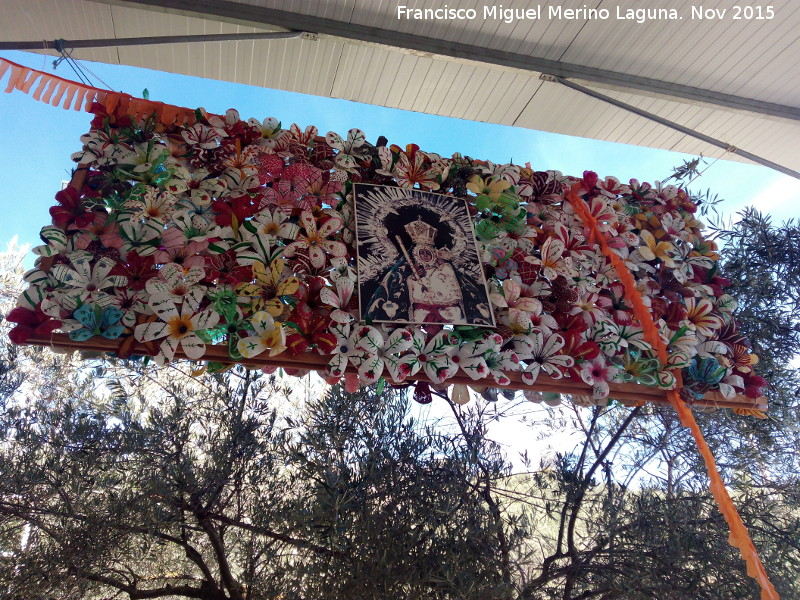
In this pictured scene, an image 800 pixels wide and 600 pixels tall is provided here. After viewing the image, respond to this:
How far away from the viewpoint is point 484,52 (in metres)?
2.14

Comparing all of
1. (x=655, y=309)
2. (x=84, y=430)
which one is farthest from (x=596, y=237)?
(x=84, y=430)

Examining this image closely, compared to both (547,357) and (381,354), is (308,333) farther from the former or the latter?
(547,357)

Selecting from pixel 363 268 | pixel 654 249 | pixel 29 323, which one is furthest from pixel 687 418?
pixel 29 323

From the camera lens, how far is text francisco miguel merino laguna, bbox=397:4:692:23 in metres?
2.02

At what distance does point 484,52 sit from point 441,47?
7.0 inches

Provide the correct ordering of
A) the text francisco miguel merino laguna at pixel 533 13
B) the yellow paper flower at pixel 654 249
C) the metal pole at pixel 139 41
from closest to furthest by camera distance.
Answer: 1. the yellow paper flower at pixel 654 249
2. the metal pole at pixel 139 41
3. the text francisco miguel merino laguna at pixel 533 13

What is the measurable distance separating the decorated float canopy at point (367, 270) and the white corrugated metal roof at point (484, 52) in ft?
2.32

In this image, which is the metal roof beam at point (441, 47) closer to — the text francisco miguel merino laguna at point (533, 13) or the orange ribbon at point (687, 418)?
the text francisco miguel merino laguna at point (533, 13)

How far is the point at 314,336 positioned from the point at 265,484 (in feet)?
2.12

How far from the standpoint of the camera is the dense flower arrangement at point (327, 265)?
1112 mm

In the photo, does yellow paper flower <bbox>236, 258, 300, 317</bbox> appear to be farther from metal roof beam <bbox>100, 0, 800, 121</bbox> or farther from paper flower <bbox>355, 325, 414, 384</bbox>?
metal roof beam <bbox>100, 0, 800, 121</bbox>

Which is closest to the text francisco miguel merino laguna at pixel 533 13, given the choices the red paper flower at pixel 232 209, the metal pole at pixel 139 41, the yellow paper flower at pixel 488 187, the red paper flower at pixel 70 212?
the metal pole at pixel 139 41

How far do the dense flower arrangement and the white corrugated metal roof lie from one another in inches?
28.3

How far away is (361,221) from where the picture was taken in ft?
4.52
